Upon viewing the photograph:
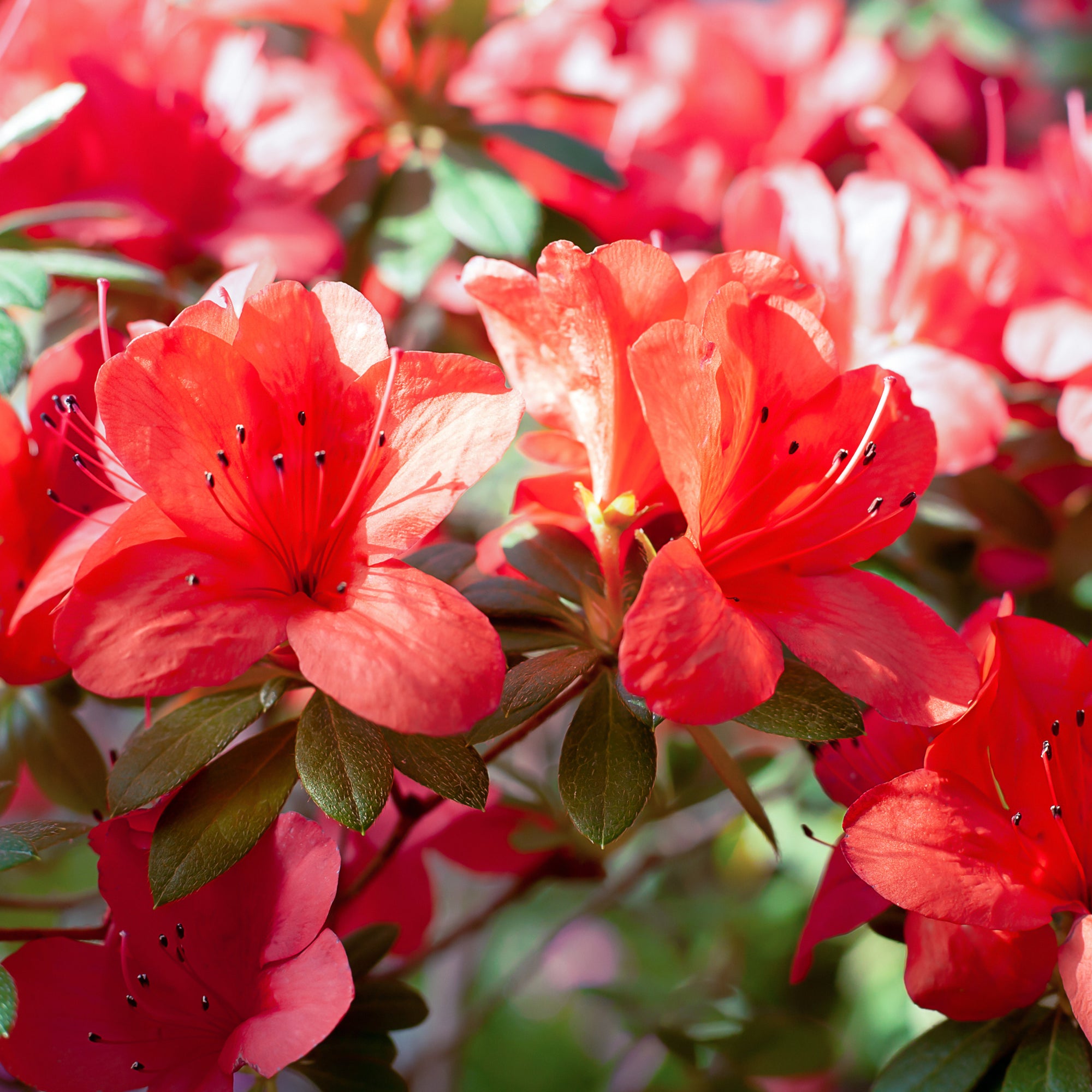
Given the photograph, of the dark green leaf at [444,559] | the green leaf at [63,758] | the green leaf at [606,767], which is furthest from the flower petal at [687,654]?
the green leaf at [63,758]

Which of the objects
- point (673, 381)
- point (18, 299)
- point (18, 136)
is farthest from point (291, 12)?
point (673, 381)

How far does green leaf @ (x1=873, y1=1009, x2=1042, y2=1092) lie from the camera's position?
0.73 m

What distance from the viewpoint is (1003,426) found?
881 millimetres

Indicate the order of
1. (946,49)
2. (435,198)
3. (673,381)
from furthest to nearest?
(946,49) → (435,198) → (673,381)

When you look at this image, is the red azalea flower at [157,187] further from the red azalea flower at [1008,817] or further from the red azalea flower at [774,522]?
the red azalea flower at [1008,817]

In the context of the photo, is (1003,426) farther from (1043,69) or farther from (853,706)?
(1043,69)

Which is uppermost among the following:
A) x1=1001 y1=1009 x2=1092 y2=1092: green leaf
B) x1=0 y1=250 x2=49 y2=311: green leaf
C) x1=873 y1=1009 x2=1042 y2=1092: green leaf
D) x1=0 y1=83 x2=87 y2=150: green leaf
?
x1=0 y1=83 x2=87 y2=150: green leaf

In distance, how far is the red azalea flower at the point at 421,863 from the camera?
101cm

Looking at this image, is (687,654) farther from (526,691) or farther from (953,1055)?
(953,1055)

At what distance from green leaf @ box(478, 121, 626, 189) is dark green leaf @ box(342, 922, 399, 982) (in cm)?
76

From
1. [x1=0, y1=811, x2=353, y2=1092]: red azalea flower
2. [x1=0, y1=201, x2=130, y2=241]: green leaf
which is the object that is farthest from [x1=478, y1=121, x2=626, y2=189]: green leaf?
[x1=0, y1=811, x2=353, y2=1092]: red azalea flower

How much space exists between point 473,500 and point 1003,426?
0.87 m

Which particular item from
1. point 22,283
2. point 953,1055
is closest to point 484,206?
point 22,283

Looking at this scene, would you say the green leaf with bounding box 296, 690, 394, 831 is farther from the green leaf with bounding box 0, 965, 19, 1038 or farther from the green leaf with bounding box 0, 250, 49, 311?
the green leaf with bounding box 0, 250, 49, 311
